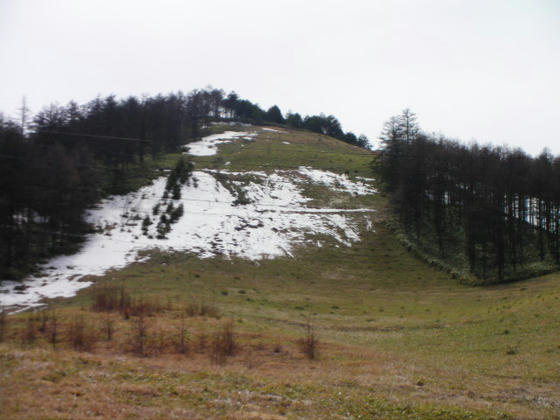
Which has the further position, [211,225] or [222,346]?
[211,225]

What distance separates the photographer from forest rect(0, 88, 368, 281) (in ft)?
96.2

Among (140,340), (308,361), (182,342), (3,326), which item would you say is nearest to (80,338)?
(140,340)

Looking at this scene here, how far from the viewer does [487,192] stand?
52344 mm

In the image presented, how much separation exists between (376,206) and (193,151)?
151ft

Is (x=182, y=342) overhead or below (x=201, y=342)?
overhead

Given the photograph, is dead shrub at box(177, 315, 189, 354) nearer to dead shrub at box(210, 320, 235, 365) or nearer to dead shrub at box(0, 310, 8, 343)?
dead shrub at box(210, 320, 235, 365)

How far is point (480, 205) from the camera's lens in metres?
48.4

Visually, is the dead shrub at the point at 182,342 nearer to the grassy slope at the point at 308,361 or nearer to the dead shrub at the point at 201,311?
the grassy slope at the point at 308,361

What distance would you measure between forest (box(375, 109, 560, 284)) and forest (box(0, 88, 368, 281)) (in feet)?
140

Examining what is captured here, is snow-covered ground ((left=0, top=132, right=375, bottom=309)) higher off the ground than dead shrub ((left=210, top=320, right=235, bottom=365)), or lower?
higher

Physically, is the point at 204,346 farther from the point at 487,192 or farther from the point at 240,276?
the point at 487,192

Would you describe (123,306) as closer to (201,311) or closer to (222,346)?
(201,311)

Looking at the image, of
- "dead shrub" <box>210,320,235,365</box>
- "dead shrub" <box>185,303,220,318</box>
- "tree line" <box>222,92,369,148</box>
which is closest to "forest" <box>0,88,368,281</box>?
"dead shrub" <box>185,303,220,318</box>

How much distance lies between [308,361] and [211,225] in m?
35.3
